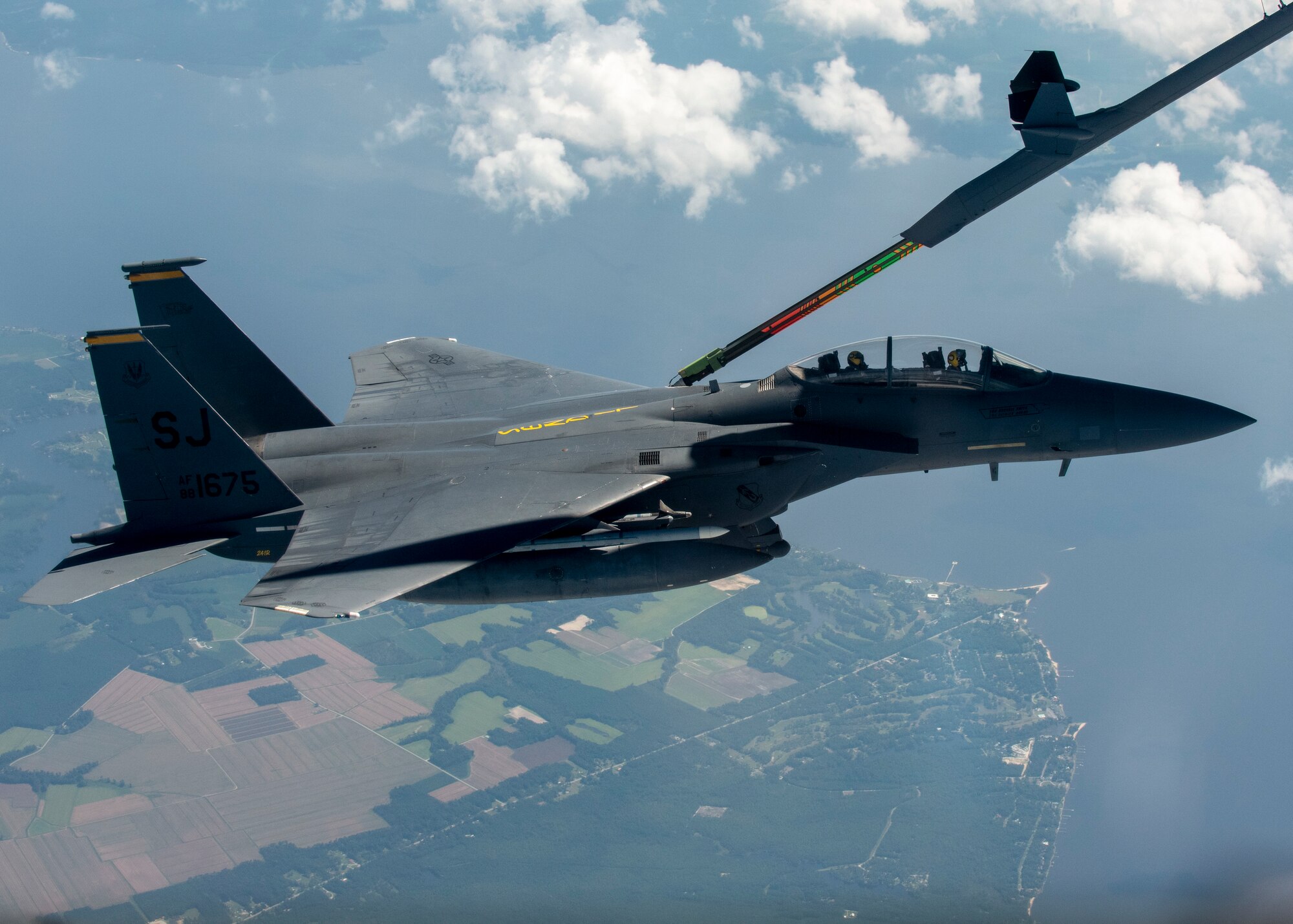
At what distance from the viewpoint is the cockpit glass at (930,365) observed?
15.4 m

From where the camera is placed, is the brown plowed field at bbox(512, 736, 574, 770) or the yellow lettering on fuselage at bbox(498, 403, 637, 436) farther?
the brown plowed field at bbox(512, 736, 574, 770)

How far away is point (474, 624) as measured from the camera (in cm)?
7262

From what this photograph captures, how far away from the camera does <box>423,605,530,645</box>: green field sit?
234 feet

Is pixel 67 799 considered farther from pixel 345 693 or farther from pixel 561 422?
pixel 561 422

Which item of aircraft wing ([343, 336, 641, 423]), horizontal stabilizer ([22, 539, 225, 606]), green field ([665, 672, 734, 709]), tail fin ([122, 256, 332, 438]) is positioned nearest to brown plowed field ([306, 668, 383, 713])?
green field ([665, 672, 734, 709])

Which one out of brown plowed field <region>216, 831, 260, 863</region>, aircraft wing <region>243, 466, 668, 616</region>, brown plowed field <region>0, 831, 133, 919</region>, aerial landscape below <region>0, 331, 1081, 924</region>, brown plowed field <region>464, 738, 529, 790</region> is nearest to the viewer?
aircraft wing <region>243, 466, 668, 616</region>

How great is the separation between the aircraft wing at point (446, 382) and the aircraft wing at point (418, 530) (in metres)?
3.15

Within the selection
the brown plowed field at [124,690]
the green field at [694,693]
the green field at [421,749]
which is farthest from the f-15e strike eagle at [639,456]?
the brown plowed field at [124,690]

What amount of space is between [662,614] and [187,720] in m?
34.3

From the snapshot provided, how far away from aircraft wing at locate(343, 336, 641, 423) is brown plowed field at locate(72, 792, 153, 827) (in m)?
49.8

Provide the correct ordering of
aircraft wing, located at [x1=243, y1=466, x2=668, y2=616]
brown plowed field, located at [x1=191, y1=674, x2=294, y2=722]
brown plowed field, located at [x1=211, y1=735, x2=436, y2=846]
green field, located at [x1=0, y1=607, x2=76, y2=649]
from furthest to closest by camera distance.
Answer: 1. green field, located at [x1=0, y1=607, x2=76, y2=649]
2. brown plowed field, located at [x1=191, y1=674, x2=294, y2=722]
3. brown plowed field, located at [x1=211, y1=735, x2=436, y2=846]
4. aircraft wing, located at [x1=243, y1=466, x2=668, y2=616]

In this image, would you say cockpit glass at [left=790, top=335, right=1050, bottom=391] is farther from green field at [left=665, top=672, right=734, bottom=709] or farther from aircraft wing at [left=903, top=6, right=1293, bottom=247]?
green field at [left=665, top=672, right=734, bottom=709]

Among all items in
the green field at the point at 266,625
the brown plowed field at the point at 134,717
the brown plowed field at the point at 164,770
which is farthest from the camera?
the green field at the point at 266,625

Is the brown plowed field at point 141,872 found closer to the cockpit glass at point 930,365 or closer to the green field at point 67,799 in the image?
the green field at point 67,799
